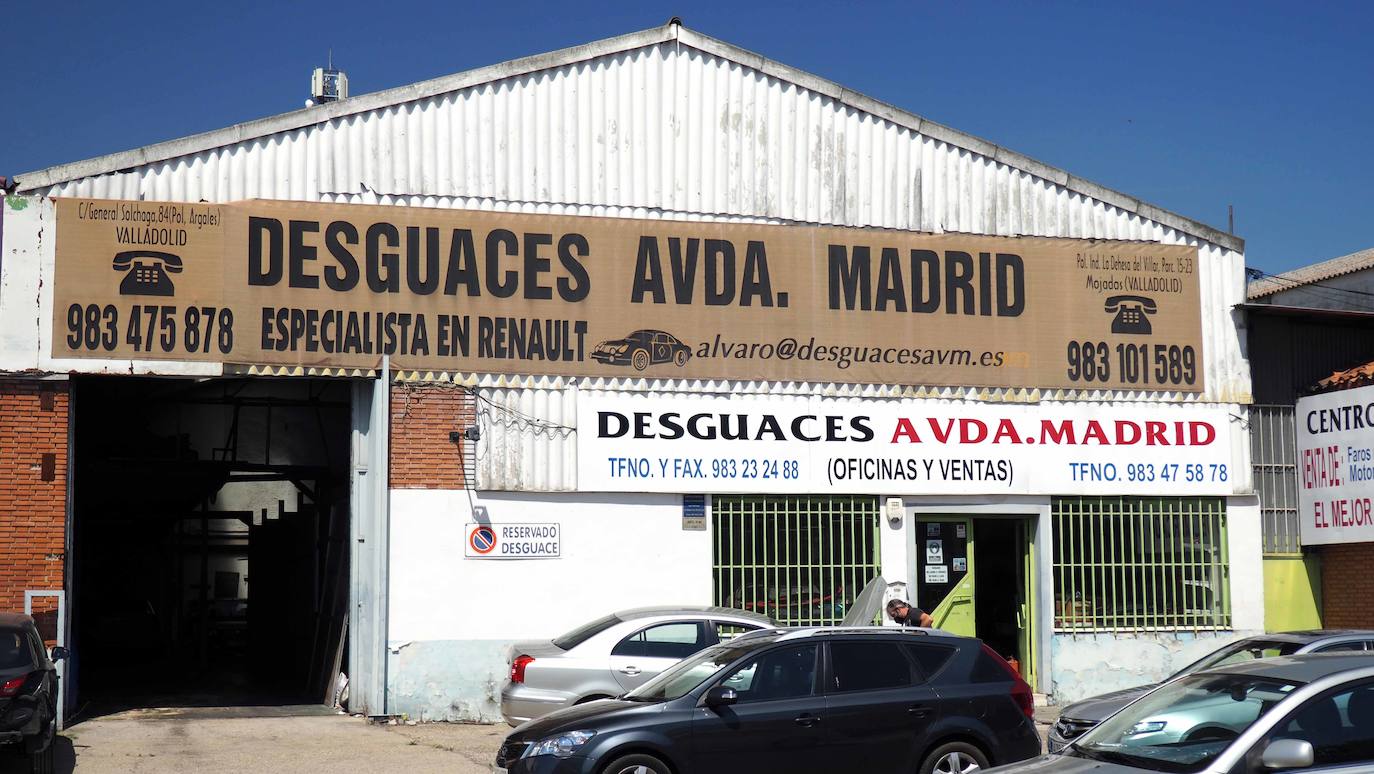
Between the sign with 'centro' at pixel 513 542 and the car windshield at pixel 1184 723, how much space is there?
30.9ft

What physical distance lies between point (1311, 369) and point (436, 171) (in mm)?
12408

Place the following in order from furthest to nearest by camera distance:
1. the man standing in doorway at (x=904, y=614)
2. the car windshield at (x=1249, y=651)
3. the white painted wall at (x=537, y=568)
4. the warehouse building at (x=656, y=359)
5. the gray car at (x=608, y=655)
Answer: the white painted wall at (x=537, y=568) → the warehouse building at (x=656, y=359) → the man standing in doorway at (x=904, y=614) → the gray car at (x=608, y=655) → the car windshield at (x=1249, y=651)

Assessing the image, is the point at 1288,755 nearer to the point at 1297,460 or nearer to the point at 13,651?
the point at 13,651

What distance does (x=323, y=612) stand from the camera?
1983 centimetres

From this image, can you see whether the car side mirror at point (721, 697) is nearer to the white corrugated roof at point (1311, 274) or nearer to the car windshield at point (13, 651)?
the car windshield at point (13, 651)

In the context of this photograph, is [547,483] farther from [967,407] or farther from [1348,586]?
[1348,586]

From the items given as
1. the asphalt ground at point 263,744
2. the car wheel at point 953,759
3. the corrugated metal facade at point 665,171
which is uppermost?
the corrugated metal facade at point 665,171

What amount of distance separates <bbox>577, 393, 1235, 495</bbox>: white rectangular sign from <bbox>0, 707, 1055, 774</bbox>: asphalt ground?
10.7 feet

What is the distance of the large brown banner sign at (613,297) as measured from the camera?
51.1ft

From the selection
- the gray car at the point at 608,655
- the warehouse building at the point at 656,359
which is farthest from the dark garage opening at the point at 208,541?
the gray car at the point at 608,655

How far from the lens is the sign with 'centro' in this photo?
16250mm

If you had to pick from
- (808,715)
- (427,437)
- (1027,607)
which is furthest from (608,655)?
(1027,607)

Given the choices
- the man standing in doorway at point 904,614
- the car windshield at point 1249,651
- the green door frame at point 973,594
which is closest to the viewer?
the car windshield at point 1249,651

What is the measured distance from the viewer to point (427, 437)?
53.4ft
